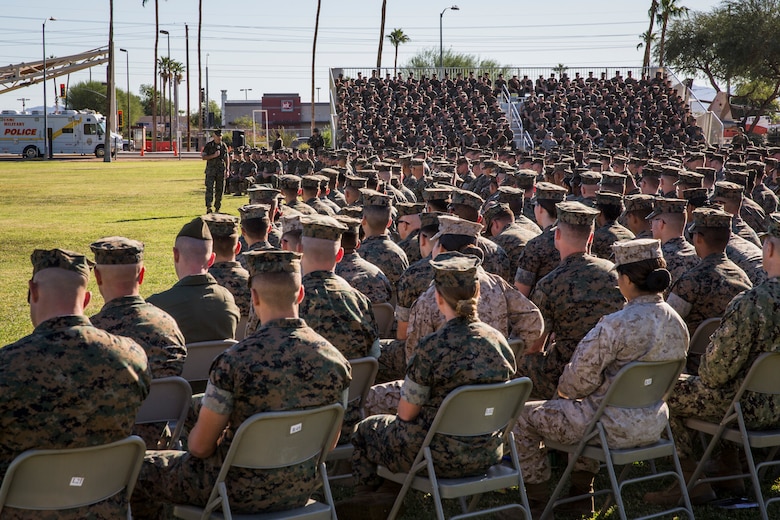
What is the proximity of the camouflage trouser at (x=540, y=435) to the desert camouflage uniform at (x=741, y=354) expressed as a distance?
2.41 feet

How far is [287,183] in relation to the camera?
10.7 metres

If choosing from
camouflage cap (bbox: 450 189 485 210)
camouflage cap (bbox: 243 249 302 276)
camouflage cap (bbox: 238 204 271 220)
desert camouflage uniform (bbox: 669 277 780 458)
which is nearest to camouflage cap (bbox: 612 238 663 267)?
desert camouflage uniform (bbox: 669 277 780 458)

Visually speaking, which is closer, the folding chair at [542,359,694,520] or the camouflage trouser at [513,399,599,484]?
the folding chair at [542,359,694,520]

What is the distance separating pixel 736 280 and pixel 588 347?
5.56 feet

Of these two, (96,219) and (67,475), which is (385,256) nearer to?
(67,475)

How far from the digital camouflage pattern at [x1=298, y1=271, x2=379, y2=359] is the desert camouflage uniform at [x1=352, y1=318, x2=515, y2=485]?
0.72m

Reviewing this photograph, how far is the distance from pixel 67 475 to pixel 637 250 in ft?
9.65

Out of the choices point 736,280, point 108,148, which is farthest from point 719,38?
point 736,280

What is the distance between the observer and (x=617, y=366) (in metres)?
4.59

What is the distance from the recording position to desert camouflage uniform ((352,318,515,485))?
159 inches

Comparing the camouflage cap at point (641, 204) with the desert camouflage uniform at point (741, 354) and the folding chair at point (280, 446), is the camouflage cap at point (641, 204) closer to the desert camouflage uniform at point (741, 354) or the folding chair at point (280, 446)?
the desert camouflage uniform at point (741, 354)

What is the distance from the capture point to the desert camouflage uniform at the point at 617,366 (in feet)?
14.8

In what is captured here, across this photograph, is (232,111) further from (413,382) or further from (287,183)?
(413,382)

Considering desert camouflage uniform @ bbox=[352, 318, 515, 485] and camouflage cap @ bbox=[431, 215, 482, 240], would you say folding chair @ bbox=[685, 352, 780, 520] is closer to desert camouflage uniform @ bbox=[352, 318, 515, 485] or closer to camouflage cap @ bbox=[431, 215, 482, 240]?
desert camouflage uniform @ bbox=[352, 318, 515, 485]
